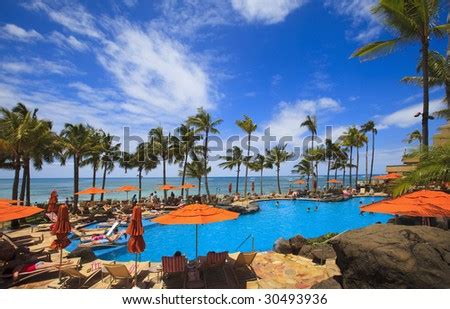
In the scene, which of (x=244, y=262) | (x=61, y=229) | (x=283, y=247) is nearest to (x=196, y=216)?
(x=244, y=262)

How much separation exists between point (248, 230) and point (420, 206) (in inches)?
494

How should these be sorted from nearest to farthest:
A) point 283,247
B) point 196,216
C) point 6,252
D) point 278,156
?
1. point 196,216
2. point 6,252
3. point 283,247
4. point 278,156

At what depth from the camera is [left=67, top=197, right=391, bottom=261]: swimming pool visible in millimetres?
14094

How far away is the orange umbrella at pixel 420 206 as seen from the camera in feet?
24.4

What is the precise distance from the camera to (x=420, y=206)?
768 centimetres

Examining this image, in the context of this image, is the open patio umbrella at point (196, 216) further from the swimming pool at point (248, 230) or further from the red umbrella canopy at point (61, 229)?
the swimming pool at point (248, 230)

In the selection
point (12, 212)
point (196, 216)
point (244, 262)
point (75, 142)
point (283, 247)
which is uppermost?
point (75, 142)

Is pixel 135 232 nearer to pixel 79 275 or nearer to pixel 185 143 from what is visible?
pixel 79 275

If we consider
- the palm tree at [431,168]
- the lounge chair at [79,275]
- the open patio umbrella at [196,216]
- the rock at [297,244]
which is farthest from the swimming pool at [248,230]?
the palm tree at [431,168]

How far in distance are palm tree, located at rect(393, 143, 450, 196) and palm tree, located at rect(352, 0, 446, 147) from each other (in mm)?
3098

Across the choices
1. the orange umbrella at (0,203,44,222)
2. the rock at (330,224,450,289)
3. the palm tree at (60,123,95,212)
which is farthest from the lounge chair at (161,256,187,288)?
the palm tree at (60,123,95,212)

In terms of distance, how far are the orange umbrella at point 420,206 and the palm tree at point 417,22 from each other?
14.8 ft

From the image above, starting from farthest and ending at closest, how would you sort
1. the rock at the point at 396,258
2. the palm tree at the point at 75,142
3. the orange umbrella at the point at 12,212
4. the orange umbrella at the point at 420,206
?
the palm tree at the point at 75,142, the orange umbrella at the point at 12,212, the orange umbrella at the point at 420,206, the rock at the point at 396,258

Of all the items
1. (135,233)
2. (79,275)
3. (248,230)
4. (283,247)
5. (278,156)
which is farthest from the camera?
(278,156)
